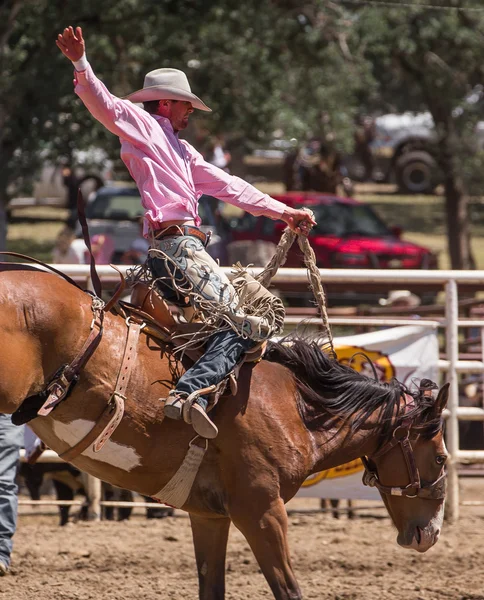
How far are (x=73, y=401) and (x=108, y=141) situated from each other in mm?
10921

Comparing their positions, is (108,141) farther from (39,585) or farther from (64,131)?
(39,585)

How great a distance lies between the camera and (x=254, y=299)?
443cm

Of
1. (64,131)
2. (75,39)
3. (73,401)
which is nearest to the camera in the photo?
(75,39)

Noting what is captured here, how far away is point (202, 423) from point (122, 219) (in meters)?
13.2

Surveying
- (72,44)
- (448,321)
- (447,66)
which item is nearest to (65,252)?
(448,321)

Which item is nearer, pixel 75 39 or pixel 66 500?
pixel 75 39

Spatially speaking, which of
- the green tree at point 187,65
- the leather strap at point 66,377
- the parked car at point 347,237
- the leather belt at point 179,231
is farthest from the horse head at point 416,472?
the parked car at point 347,237

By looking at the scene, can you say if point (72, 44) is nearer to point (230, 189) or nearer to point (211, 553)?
point (230, 189)

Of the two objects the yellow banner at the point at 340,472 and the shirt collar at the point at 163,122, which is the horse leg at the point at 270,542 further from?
the yellow banner at the point at 340,472

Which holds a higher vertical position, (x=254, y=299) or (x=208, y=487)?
(x=254, y=299)

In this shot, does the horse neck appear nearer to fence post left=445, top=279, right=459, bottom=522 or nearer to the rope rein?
the rope rein

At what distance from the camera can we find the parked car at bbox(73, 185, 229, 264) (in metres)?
15.8

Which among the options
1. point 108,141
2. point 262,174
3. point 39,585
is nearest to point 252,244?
point 108,141

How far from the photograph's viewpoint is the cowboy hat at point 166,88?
4.26 m
